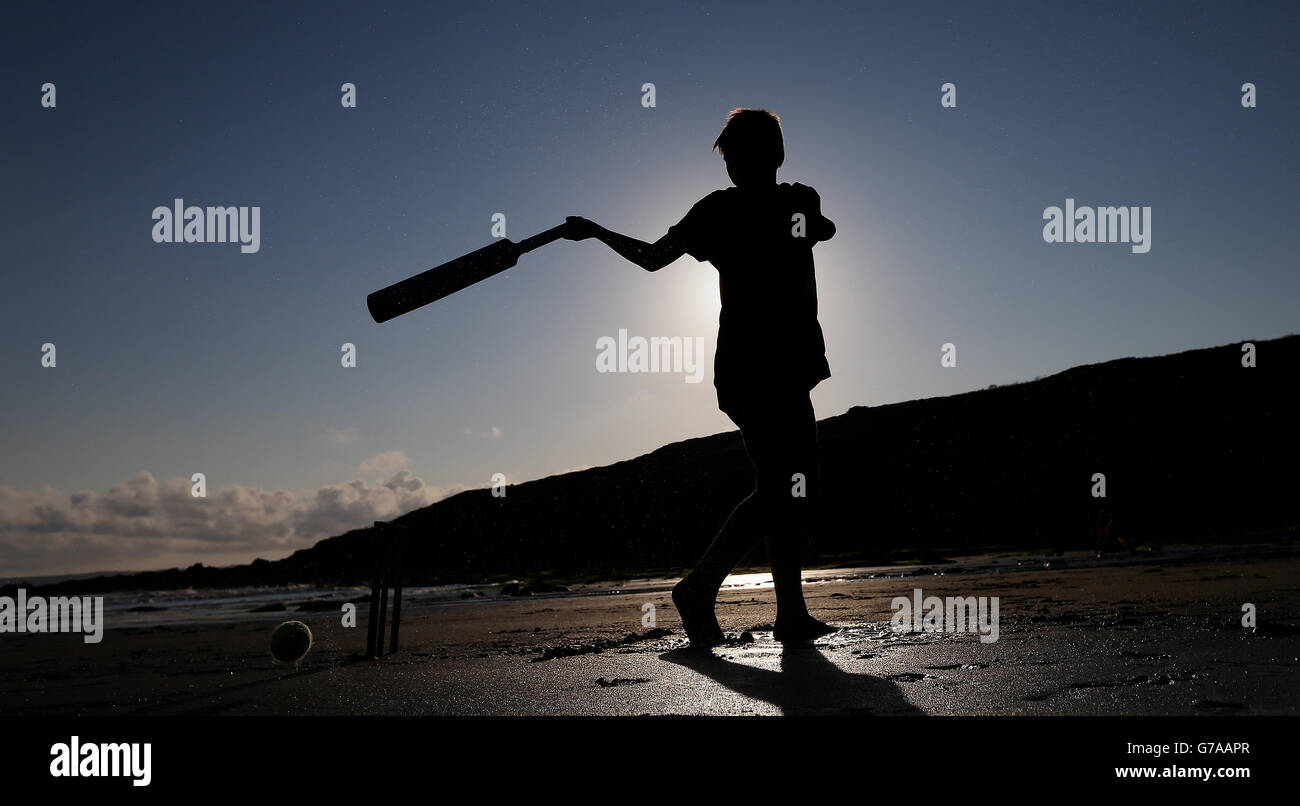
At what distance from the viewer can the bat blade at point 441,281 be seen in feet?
10.8

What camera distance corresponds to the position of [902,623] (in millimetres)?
4207

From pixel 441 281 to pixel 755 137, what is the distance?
1555mm

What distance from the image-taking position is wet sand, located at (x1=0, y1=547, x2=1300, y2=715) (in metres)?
2.05

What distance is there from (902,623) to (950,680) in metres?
1.95

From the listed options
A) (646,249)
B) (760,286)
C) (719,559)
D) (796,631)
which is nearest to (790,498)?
(719,559)

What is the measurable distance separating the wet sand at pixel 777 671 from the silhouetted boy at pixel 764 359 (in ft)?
1.07

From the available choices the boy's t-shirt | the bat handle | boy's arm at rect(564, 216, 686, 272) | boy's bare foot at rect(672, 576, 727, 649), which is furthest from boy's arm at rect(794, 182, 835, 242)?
boy's bare foot at rect(672, 576, 727, 649)

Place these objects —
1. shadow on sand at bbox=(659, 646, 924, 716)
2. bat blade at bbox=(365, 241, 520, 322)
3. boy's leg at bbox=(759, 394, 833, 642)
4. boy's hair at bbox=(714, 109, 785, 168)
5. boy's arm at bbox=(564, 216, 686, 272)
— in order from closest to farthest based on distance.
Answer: shadow on sand at bbox=(659, 646, 924, 716), bat blade at bbox=(365, 241, 520, 322), boy's leg at bbox=(759, 394, 833, 642), boy's arm at bbox=(564, 216, 686, 272), boy's hair at bbox=(714, 109, 785, 168)

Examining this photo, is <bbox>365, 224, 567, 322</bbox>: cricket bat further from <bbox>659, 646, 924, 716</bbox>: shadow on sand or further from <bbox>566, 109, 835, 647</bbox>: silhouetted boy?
<bbox>659, 646, 924, 716</bbox>: shadow on sand

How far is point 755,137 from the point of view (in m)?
3.80

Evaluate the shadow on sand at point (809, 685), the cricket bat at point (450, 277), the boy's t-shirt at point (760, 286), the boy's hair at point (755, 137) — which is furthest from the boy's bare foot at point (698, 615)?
the boy's hair at point (755, 137)

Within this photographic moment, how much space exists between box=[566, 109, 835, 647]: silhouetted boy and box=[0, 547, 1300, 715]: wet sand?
A: 326 mm

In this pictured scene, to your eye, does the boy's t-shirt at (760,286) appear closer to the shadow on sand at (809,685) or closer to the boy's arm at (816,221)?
the boy's arm at (816,221)
